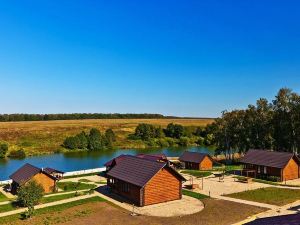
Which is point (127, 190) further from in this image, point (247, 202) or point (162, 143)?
point (162, 143)

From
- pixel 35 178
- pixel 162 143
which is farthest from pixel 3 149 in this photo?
pixel 35 178

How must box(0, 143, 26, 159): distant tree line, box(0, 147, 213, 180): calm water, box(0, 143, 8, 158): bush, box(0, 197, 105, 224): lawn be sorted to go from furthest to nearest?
box(0, 143, 26, 159): distant tree line → box(0, 143, 8, 158): bush → box(0, 147, 213, 180): calm water → box(0, 197, 105, 224): lawn

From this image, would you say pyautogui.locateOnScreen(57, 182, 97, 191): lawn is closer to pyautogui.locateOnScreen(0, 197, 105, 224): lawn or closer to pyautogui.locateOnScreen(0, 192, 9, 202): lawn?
pyautogui.locateOnScreen(0, 197, 105, 224): lawn

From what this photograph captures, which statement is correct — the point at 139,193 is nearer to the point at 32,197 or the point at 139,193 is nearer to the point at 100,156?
the point at 32,197

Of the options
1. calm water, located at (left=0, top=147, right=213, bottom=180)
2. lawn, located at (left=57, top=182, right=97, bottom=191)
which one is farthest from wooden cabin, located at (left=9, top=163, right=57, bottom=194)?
calm water, located at (left=0, top=147, right=213, bottom=180)

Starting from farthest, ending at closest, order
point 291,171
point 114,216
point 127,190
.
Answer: point 291,171
point 127,190
point 114,216

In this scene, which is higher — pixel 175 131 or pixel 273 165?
pixel 175 131
